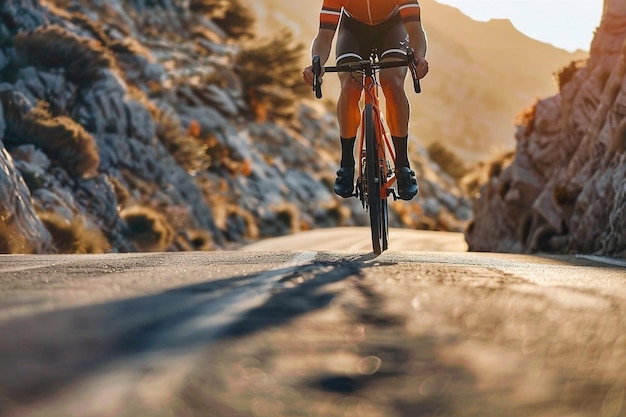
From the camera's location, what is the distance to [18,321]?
Result: 9.68 ft

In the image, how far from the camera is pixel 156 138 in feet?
77.7

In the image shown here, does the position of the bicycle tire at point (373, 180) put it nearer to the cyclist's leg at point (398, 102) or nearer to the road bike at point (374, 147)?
the road bike at point (374, 147)

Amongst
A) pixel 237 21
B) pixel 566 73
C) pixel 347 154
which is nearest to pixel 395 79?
pixel 347 154

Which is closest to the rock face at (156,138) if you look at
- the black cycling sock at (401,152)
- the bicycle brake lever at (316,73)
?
the bicycle brake lever at (316,73)

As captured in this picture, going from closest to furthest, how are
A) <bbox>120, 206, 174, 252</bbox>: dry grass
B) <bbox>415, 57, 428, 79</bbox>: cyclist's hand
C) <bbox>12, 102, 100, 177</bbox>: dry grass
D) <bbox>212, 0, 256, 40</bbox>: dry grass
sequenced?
<bbox>415, 57, 428, 79</bbox>: cyclist's hand → <bbox>12, 102, 100, 177</bbox>: dry grass → <bbox>120, 206, 174, 252</bbox>: dry grass → <bbox>212, 0, 256, 40</bbox>: dry grass

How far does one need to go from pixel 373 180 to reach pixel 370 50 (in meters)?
1.38

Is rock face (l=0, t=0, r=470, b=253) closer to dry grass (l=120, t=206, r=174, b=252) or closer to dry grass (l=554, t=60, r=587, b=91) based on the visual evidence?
dry grass (l=120, t=206, r=174, b=252)

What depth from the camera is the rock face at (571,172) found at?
10602 mm

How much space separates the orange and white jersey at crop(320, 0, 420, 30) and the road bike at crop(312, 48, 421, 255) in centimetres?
35

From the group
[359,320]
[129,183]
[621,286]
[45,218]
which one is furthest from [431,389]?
[129,183]

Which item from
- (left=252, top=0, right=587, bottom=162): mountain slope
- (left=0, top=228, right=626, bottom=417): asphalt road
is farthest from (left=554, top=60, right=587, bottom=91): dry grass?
(left=252, top=0, right=587, bottom=162): mountain slope

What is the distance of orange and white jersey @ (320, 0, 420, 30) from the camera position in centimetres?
791

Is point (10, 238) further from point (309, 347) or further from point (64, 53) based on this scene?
point (64, 53)

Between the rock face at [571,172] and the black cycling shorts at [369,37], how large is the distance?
3.32m
